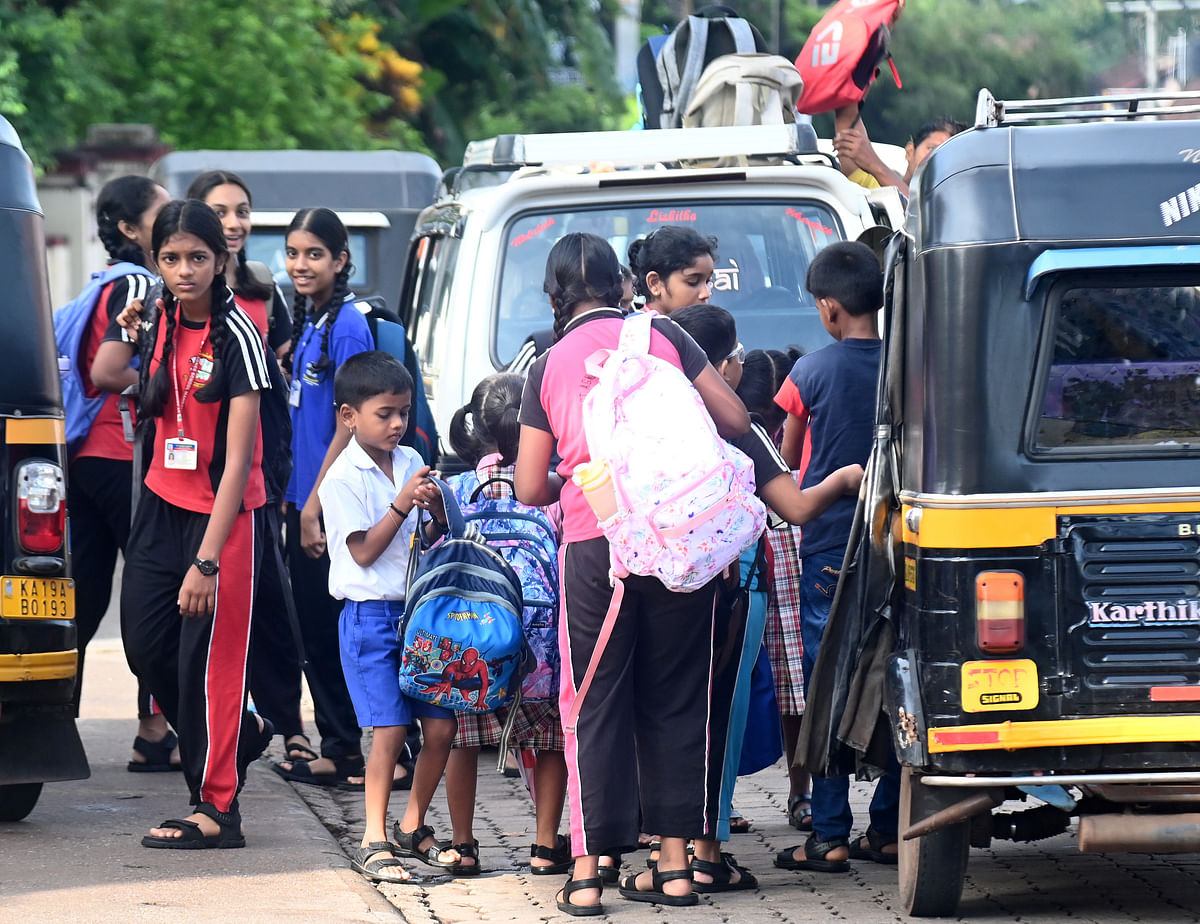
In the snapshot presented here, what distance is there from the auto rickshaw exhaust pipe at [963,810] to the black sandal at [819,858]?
3.43 ft

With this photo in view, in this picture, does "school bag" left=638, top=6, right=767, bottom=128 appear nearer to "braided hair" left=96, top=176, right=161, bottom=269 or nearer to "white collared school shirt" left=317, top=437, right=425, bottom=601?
"braided hair" left=96, top=176, right=161, bottom=269

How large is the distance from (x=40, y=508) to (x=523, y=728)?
1670 mm

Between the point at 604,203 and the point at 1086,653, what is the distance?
395 centimetres

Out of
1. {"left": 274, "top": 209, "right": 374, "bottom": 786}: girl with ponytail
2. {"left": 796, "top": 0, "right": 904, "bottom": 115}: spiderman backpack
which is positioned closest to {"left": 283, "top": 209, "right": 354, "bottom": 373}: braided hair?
{"left": 274, "top": 209, "right": 374, "bottom": 786}: girl with ponytail

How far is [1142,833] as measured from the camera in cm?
493

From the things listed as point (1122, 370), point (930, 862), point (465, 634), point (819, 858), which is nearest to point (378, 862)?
point (465, 634)

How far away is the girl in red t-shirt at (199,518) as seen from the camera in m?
6.19

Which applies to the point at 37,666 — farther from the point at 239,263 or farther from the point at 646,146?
the point at 646,146

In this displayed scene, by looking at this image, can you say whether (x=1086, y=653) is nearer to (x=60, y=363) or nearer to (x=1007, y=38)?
(x=60, y=363)

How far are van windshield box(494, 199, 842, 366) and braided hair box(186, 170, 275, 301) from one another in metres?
1.02

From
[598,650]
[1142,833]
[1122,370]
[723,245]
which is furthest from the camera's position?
[723,245]

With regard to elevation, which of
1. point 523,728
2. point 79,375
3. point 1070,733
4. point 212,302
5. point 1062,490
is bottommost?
point 523,728

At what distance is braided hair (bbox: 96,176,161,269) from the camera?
7516 mm

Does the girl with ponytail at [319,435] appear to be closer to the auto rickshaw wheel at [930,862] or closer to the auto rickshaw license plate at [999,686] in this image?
the auto rickshaw wheel at [930,862]
